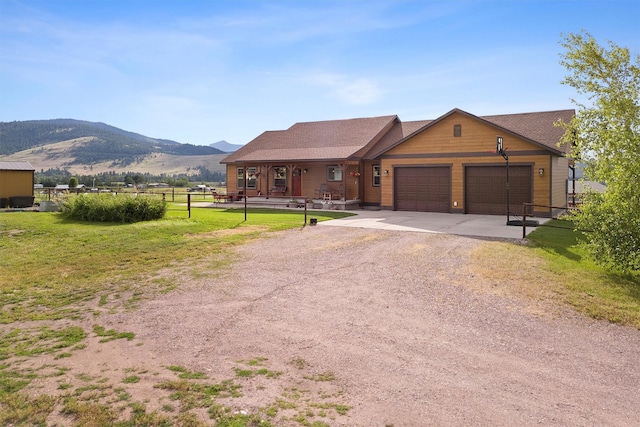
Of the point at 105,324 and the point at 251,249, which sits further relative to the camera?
the point at 251,249

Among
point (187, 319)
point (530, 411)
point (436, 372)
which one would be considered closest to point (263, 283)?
point (187, 319)

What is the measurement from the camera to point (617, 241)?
9.84 meters

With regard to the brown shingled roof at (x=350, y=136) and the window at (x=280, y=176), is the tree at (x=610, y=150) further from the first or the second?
the window at (x=280, y=176)

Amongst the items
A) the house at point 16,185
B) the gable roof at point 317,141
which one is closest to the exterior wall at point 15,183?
the house at point 16,185

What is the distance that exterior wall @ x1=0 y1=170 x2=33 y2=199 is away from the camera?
80.6 feet

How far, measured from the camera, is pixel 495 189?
70.9 ft

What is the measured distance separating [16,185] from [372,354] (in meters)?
25.9

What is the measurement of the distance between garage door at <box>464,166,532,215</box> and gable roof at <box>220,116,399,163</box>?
6914mm

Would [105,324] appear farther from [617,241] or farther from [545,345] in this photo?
[617,241]

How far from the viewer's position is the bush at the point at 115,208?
16953 mm

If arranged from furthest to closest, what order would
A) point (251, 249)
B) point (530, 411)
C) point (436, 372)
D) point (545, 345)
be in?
point (251, 249)
point (545, 345)
point (436, 372)
point (530, 411)

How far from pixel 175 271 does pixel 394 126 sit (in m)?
22.9

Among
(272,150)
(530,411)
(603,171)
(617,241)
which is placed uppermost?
(272,150)

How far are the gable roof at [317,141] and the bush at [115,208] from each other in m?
11.3
